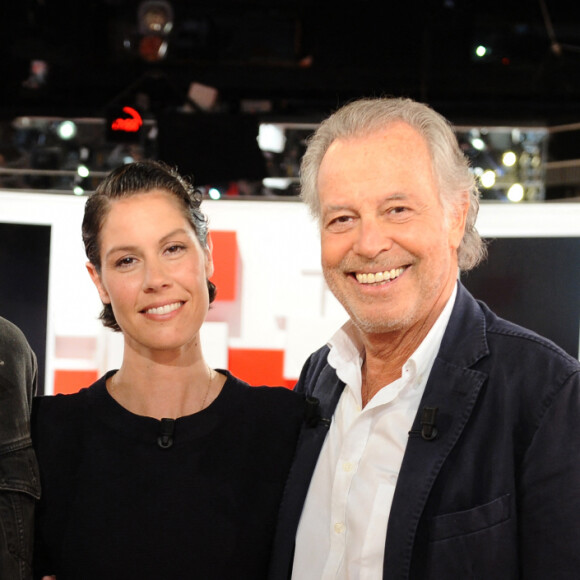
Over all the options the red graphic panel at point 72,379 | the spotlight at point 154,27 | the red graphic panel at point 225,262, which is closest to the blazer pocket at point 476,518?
the red graphic panel at point 225,262

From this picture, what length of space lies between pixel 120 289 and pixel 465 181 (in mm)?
865

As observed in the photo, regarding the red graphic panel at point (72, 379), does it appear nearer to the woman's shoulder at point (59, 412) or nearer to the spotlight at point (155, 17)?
the woman's shoulder at point (59, 412)

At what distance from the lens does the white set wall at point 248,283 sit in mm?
2949

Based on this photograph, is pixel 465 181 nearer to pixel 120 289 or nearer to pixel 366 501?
pixel 366 501

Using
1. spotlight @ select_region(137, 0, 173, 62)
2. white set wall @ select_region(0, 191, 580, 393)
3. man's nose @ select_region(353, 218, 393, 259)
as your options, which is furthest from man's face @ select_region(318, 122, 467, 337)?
spotlight @ select_region(137, 0, 173, 62)

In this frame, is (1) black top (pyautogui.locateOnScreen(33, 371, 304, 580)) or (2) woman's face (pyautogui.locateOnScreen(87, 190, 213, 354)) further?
(2) woman's face (pyautogui.locateOnScreen(87, 190, 213, 354))

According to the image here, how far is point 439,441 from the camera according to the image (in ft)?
5.06

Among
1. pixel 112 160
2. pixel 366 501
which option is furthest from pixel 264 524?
pixel 112 160

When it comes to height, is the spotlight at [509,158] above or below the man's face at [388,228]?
above

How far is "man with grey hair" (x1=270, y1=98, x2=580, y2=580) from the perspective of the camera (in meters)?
1.47

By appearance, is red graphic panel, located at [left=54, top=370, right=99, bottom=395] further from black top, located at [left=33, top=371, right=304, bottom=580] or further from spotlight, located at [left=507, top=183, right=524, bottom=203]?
spotlight, located at [left=507, top=183, right=524, bottom=203]

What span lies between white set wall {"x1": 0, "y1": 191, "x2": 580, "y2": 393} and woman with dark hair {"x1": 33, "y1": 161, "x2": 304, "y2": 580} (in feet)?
3.06

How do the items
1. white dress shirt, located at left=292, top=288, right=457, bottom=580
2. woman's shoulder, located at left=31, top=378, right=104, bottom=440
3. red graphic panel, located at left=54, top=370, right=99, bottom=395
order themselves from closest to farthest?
white dress shirt, located at left=292, top=288, right=457, bottom=580 → woman's shoulder, located at left=31, top=378, right=104, bottom=440 → red graphic panel, located at left=54, top=370, right=99, bottom=395

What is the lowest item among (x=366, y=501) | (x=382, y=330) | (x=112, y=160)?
(x=366, y=501)
